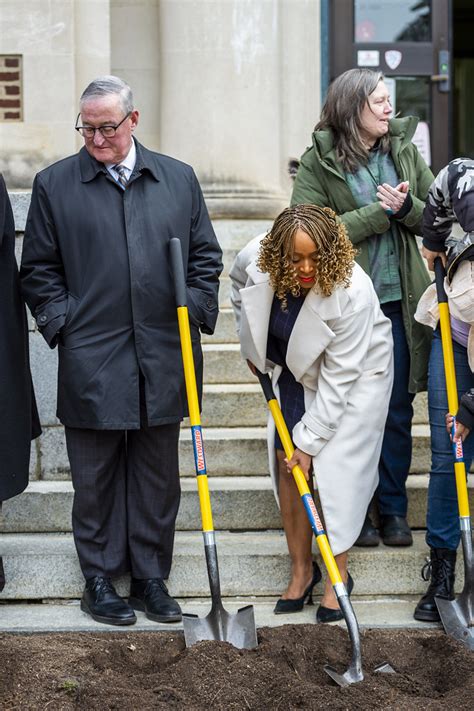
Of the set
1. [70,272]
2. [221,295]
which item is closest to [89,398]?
[70,272]

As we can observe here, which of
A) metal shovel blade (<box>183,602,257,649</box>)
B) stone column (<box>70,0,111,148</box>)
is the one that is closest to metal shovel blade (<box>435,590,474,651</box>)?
metal shovel blade (<box>183,602,257,649</box>)

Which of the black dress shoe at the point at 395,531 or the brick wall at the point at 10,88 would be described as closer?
the black dress shoe at the point at 395,531

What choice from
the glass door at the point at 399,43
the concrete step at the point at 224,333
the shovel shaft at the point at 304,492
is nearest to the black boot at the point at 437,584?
the shovel shaft at the point at 304,492

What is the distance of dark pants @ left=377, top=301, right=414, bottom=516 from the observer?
4941 mm

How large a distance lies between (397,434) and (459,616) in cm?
86

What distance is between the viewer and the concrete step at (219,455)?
Result: 5500mm

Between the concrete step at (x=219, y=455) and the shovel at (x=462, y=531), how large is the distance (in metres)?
1.05

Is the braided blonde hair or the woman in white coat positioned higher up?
the braided blonde hair

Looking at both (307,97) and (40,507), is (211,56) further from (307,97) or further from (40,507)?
(40,507)

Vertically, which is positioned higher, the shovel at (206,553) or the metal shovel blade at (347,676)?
the shovel at (206,553)

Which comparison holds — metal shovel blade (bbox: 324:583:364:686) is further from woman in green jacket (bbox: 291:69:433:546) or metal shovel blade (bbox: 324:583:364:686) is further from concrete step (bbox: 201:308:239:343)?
concrete step (bbox: 201:308:239:343)

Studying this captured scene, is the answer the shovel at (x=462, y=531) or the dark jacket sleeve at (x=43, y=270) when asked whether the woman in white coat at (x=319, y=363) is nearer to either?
the shovel at (x=462, y=531)

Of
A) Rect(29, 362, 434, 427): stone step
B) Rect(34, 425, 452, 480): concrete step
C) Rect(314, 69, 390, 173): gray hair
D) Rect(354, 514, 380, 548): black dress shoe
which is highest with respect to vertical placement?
Rect(314, 69, 390, 173): gray hair

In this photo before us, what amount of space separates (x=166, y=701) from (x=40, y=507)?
5.62 feet
